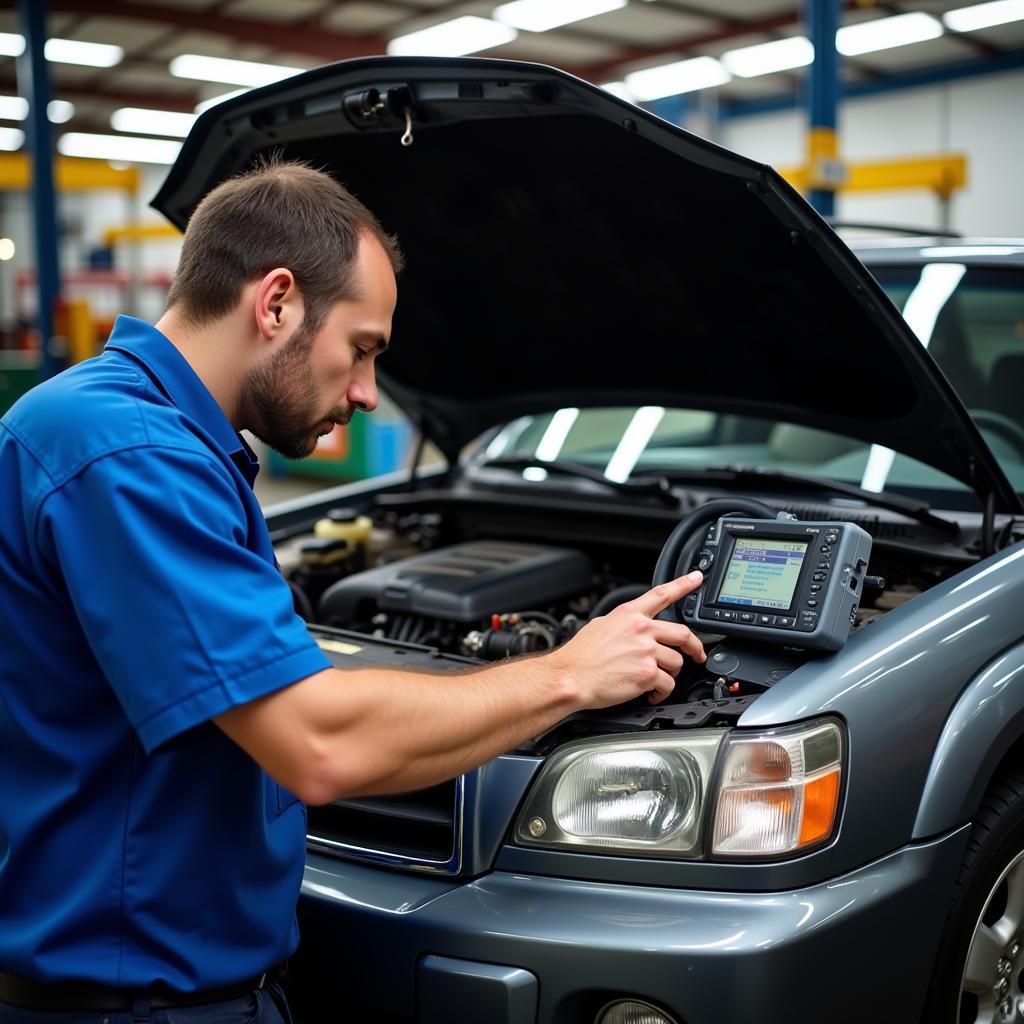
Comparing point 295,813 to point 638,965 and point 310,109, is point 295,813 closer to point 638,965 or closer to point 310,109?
point 638,965

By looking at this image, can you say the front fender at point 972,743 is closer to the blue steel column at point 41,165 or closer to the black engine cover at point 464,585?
the black engine cover at point 464,585

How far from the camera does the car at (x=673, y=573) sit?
4.75 feet

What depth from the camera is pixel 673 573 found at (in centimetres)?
177

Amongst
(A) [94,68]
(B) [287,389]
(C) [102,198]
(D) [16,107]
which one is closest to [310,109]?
(B) [287,389]

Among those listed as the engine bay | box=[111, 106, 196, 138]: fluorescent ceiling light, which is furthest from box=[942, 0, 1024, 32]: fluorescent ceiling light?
the engine bay

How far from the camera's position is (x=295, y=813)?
1.34m

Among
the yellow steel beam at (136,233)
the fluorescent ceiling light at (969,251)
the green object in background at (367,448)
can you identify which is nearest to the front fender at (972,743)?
the fluorescent ceiling light at (969,251)

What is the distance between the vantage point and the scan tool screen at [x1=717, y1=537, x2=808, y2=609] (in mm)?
1594

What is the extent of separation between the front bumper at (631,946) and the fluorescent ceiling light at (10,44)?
13484mm

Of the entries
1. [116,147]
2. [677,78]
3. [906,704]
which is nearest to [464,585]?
[906,704]

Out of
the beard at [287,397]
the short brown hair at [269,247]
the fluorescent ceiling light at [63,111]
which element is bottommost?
the beard at [287,397]

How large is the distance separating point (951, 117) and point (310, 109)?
15.7 metres

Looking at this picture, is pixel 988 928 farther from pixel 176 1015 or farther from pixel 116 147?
pixel 116 147

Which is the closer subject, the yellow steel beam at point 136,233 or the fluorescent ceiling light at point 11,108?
the fluorescent ceiling light at point 11,108
